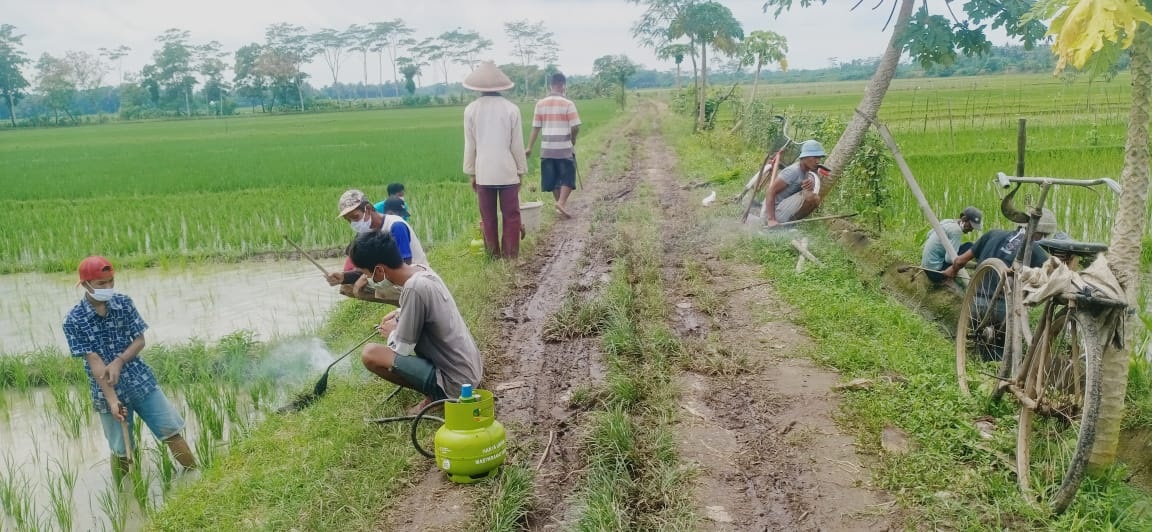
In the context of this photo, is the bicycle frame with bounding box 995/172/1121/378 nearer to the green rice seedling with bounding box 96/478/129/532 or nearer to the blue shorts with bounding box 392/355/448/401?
the blue shorts with bounding box 392/355/448/401

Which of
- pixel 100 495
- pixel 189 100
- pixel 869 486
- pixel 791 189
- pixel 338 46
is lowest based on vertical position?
pixel 100 495

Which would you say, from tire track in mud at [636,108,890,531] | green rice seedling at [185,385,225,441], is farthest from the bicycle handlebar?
green rice seedling at [185,385,225,441]

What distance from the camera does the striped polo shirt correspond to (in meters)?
9.02

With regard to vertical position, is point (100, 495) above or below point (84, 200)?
below

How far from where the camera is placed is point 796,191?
306 inches

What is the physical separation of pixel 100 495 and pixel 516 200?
393 centimetres

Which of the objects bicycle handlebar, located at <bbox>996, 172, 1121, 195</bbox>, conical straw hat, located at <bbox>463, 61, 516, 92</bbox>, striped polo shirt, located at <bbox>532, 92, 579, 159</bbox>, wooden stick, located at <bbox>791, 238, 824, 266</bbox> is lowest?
wooden stick, located at <bbox>791, 238, 824, 266</bbox>

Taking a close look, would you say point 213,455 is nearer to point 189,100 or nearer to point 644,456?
point 644,456

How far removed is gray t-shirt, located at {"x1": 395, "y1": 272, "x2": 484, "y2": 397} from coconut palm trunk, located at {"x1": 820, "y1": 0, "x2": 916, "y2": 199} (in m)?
4.86

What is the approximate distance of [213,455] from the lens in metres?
4.38

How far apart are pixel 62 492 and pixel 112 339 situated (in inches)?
33.0

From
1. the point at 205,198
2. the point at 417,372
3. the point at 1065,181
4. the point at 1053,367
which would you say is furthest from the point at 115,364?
the point at 205,198

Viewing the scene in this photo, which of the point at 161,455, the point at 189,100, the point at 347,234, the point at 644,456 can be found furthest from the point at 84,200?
the point at 189,100

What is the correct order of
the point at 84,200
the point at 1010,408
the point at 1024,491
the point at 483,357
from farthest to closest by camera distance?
the point at 84,200
the point at 483,357
the point at 1010,408
the point at 1024,491
